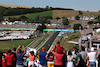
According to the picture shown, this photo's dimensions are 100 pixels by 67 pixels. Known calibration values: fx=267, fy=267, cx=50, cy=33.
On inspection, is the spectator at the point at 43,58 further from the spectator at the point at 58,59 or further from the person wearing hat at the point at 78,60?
the person wearing hat at the point at 78,60

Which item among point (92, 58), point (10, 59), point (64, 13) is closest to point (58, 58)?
point (92, 58)

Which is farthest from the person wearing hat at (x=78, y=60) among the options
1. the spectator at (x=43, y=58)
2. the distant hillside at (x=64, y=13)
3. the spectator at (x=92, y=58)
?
the distant hillside at (x=64, y=13)

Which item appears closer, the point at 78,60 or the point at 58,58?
the point at 58,58

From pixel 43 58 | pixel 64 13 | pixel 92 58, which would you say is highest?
pixel 43 58

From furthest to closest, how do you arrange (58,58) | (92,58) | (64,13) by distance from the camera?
1. (64,13)
2. (92,58)
3. (58,58)

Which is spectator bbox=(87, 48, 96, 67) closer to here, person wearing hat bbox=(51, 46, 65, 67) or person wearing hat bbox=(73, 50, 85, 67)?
person wearing hat bbox=(73, 50, 85, 67)

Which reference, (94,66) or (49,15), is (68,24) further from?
(94,66)

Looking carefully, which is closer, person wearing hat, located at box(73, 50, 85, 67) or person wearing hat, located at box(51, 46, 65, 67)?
person wearing hat, located at box(51, 46, 65, 67)

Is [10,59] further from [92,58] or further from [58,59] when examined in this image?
[92,58]

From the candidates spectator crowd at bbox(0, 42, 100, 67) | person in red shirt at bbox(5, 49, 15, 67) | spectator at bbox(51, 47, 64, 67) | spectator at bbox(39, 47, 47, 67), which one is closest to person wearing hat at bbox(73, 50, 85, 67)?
spectator crowd at bbox(0, 42, 100, 67)

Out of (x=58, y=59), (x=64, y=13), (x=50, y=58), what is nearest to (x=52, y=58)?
(x=50, y=58)

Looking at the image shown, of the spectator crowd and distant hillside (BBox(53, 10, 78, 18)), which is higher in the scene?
the spectator crowd

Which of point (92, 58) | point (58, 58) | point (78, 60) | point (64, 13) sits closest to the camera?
point (58, 58)

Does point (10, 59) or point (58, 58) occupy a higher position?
point (58, 58)
